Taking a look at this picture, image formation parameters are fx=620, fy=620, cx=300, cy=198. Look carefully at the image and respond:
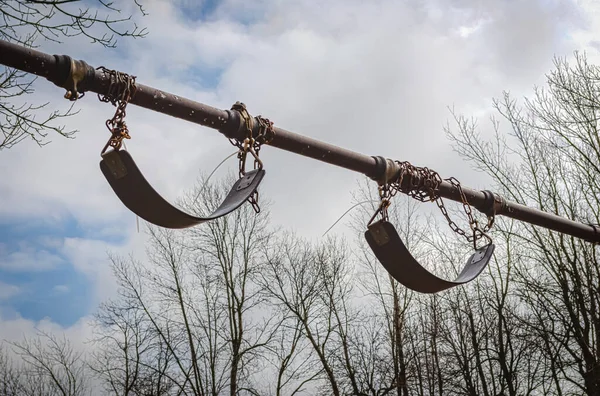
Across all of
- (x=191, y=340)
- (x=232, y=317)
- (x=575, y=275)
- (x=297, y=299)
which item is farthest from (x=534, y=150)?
(x=191, y=340)

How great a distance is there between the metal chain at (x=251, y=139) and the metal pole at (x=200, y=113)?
32 millimetres

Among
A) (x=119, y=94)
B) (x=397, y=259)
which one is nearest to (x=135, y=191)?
(x=119, y=94)

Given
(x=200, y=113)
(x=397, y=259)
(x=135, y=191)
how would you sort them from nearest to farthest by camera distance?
(x=135, y=191) < (x=200, y=113) < (x=397, y=259)

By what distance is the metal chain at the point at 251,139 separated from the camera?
2.85 metres

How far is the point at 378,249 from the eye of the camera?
321 centimetres

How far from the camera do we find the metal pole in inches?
93.7

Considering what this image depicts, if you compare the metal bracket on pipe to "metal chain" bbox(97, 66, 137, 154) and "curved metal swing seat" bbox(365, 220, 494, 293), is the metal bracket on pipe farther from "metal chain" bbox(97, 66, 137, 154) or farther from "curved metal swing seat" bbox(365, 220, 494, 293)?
"curved metal swing seat" bbox(365, 220, 494, 293)

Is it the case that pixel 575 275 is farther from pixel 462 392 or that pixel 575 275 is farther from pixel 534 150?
pixel 462 392

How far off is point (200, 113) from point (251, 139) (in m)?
0.27

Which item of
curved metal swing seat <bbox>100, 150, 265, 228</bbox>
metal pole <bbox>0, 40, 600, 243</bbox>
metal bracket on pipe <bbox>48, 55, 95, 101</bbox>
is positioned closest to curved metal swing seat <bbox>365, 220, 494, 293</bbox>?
metal pole <bbox>0, 40, 600, 243</bbox>

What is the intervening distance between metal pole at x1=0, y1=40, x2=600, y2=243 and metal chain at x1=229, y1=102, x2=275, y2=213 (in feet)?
0.11

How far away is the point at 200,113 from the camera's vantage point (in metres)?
2.77

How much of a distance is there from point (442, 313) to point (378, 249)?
1479 centimetres

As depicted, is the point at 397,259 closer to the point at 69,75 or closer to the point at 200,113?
the point at 200,113
